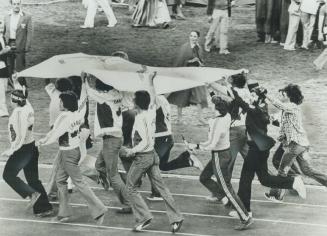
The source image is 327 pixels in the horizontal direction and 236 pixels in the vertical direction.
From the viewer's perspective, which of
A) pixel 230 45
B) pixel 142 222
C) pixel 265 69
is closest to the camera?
pixel 142 222

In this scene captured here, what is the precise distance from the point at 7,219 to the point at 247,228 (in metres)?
2.70

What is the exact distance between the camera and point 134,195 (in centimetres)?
962

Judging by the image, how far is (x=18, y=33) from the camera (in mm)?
15211

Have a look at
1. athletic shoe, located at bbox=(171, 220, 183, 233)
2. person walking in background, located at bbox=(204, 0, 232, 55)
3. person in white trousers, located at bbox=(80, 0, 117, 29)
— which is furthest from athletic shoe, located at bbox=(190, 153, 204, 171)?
person in white trousers, located at bbox=(80, 0, 117, 29)

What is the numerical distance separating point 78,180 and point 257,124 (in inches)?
84.3

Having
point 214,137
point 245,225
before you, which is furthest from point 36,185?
point 245,225

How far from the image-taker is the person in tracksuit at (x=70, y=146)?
31.6 feet

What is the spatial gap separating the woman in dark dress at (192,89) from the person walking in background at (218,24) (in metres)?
2.19

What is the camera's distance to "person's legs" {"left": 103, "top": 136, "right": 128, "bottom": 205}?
1002 cm

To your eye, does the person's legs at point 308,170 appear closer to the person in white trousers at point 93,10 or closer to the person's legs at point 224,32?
the person's legs at point 224,32

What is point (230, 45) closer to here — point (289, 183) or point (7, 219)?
point (289, 183)

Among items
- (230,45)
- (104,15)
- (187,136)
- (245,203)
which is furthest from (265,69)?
(245,203)

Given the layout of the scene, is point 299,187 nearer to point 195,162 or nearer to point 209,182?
point 209,182

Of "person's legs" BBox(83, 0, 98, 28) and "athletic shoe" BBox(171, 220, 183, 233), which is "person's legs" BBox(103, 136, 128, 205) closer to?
"athletic shoe" BBox(171, 220, 183, 233)
